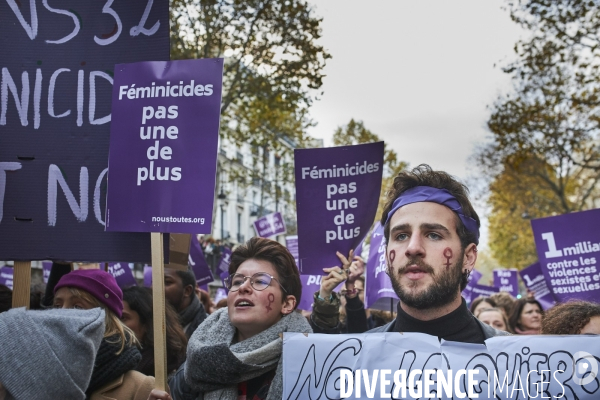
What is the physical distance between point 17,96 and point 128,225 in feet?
3.11

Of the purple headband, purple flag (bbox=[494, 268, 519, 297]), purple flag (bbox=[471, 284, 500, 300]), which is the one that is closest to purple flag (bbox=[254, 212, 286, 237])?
purple flag (bbox=[471, 284, 500, 300])

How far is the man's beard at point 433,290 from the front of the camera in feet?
A: 8.42

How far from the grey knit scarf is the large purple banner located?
625 mm

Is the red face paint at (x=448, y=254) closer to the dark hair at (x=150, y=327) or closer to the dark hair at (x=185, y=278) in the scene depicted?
the dark hair at (x=150, y=327)

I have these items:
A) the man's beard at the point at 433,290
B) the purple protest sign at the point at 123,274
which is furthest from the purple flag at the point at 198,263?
the man's beard at the point at 433,290

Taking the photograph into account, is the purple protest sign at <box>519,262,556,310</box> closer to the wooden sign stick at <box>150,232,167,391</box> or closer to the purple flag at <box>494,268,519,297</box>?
the purple flag at <box>494,268,519,297</box>

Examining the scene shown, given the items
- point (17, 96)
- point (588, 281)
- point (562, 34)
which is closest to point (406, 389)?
point (17, 96)

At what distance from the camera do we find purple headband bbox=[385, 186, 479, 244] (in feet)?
8.86

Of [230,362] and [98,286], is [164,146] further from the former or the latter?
[230,362]

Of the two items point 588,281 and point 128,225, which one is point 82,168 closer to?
point 128,225

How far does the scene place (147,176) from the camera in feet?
11.0

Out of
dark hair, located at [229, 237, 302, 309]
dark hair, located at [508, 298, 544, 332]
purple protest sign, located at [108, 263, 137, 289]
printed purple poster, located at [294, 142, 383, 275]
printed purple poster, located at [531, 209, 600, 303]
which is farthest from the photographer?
purple protest sign, located at [108, 263, 137, 289]

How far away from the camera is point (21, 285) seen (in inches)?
128

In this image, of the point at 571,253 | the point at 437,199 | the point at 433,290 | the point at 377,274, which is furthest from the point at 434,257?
the point at 377,274
